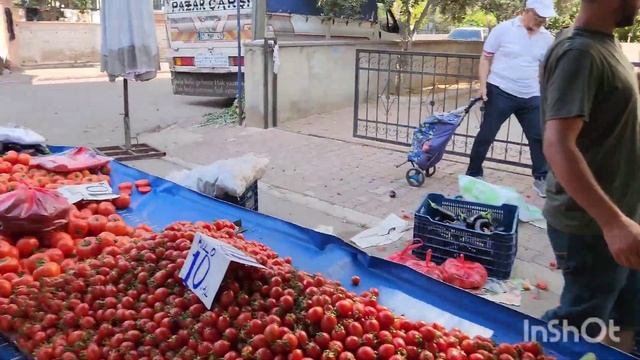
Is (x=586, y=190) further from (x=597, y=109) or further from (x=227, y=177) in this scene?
(x=227, y=177)

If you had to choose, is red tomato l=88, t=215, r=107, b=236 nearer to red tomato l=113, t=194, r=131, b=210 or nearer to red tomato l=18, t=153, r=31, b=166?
Answer: red tomato l=113, t=194, r=131, b=210

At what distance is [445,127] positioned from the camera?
589 centimetres

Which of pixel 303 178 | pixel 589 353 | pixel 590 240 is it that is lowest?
pixel 303 178

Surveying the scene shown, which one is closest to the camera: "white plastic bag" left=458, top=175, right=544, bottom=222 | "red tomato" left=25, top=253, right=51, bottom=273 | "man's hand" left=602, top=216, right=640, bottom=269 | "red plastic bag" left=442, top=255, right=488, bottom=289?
"man's hand" left=602, top=216, right=640, bottom=269

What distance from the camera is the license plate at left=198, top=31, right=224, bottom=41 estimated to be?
35.7 feet

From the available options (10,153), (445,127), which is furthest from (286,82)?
(10,153)

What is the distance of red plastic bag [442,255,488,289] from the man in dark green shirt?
1.36 m

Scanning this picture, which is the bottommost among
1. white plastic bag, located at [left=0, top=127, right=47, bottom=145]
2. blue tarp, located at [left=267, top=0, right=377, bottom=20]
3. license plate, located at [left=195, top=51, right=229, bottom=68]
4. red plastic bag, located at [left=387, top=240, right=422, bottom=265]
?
red plastic bag, located at [left=387, top=240, right=422, bottom=265]

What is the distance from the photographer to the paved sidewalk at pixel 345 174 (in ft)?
14.6

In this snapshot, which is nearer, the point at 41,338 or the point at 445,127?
the point at 41,338

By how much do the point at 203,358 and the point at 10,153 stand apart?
11.0 feet

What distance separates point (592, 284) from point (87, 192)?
3.22 m

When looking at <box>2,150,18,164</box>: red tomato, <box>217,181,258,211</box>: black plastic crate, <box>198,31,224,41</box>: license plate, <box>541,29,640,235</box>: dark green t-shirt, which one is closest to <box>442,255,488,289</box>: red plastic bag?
<box>541,29,640,235</box>: dark green t-shirt

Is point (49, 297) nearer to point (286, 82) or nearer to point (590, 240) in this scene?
point (590, 240)
